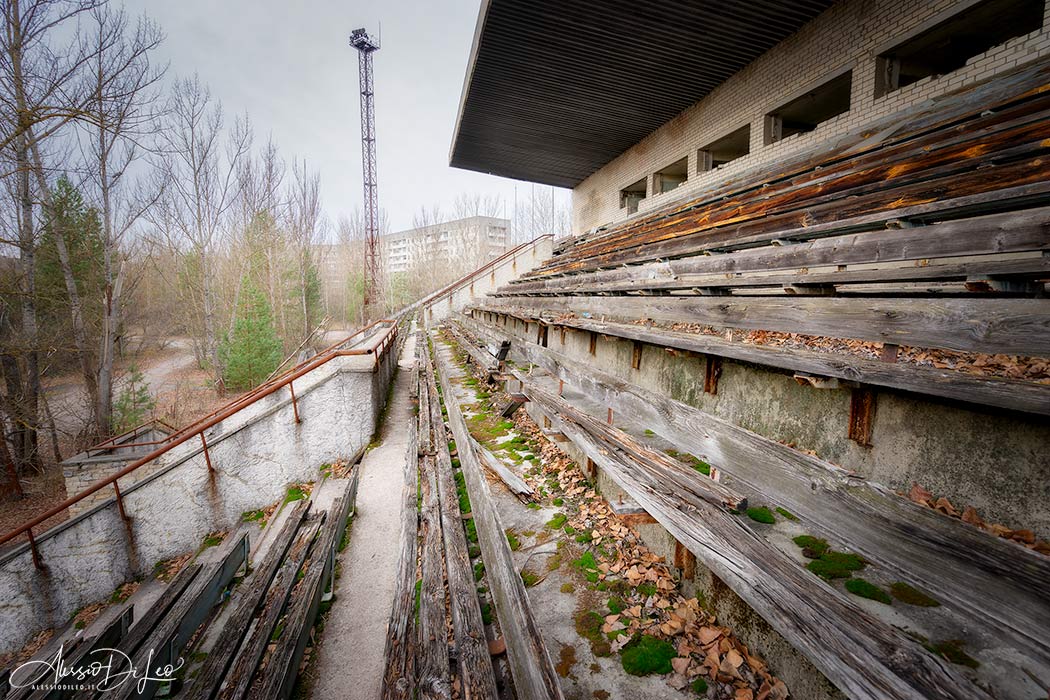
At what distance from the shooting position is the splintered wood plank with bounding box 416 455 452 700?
6.32ft

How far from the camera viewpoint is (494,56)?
9.52 meters

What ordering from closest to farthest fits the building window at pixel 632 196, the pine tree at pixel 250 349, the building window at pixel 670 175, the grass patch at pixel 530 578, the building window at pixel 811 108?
the grass patch at pixel 530 578 → the building window at pixel 811 108 → the building window at pixel 670 175 → the building window at pixel 632 196 → the pine tree at pixel 250 349

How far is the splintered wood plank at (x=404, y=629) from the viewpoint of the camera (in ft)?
6.40

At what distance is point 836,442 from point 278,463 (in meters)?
6.81

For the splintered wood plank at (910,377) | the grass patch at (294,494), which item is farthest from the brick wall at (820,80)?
the grass patch at (294,494)

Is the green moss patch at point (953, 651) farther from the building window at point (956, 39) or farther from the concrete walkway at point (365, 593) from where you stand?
the building window at point (956, 39)

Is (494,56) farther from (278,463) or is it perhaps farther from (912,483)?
(912,483)

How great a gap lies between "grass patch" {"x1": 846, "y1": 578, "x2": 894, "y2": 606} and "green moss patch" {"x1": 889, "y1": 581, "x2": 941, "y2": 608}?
0.06m

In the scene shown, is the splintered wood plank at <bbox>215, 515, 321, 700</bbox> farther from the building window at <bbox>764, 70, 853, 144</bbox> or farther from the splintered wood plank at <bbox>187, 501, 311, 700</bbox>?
the building window at <bbox>764, 70, 853, 144</bbox>

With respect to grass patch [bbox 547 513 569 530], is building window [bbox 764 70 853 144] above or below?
above

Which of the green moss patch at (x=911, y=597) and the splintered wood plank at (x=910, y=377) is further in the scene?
the green moss patch at (x=911, y=597)

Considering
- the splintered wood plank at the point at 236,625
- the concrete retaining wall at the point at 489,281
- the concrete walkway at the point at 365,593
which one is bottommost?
the concrete walkway at the point at 365,593

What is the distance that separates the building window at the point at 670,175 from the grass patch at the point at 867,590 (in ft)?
40.5

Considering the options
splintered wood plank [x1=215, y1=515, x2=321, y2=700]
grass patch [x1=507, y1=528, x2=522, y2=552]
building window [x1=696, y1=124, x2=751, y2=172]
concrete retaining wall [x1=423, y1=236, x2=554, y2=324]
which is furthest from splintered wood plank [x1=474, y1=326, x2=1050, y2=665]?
concrete retaining wall [x1=423, y1=236, x2=554, y2=324]
